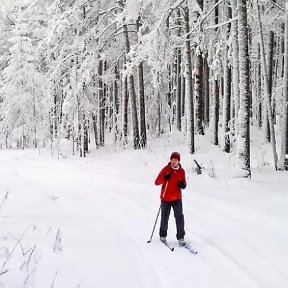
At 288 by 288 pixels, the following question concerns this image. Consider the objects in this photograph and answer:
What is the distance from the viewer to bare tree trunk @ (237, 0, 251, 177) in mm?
12500

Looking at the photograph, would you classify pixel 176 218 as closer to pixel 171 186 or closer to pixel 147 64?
pixel 171 186

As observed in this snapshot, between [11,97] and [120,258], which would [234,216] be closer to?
[120,258]

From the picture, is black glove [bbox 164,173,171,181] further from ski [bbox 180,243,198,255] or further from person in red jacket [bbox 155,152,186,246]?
ski [bbox 180,243,198,255]

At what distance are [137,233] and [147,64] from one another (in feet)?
49.6

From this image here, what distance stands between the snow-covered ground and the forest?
2.07 metres

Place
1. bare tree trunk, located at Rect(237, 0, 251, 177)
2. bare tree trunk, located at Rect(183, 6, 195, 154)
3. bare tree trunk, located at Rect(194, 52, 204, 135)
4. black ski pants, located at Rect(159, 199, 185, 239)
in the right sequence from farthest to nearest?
bare tree trunk, located at Rect(194, 52, 204, 135) < bare tree trunk, located at Rect(183, 6, 195, 154) < bare tree trunk, located at Rect(237, 0, 251, 177) < black ski pants, located at Rect(159, 199, 185, 239)

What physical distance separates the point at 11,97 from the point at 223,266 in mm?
29130

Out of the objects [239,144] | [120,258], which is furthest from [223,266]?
[239,144]

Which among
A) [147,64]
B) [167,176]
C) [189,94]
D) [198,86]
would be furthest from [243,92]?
[147,64]

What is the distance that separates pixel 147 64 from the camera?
74.4 ft

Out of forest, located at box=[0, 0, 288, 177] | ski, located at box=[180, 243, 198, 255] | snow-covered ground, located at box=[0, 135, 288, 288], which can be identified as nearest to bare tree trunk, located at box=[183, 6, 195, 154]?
forest, located at box=[0, 0, 288, 177]

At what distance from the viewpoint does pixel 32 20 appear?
3086cm

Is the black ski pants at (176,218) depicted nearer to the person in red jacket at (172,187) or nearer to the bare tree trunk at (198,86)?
the person in red jacket at (172,187)

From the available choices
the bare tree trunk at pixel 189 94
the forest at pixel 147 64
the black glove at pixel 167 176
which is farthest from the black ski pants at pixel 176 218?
the bare tree trunk at pixel 189 94
